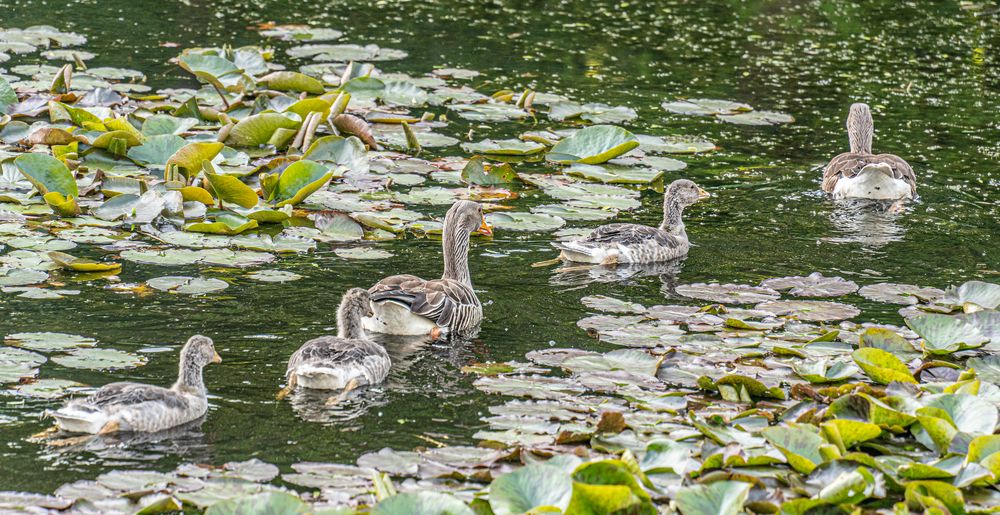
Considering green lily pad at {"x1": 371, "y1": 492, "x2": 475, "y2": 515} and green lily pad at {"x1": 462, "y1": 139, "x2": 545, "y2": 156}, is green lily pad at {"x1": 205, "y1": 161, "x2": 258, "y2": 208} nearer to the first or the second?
green lily pad at {"x1": 462, "y1": 139, "x2": 545, "y2": 156}

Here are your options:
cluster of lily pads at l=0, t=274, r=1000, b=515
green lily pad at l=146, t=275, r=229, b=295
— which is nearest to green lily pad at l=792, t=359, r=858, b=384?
cluster of lily pads at l=0, t=274, r=1000, b=515

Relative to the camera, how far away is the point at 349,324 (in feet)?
27.7

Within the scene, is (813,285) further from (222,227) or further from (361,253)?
(222,227)

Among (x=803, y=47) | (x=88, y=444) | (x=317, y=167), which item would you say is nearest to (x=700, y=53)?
(x=803, y=47)

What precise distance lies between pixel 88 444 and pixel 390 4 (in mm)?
15056

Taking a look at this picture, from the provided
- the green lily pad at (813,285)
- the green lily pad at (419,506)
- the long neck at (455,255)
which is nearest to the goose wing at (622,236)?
the green lily pad at (813,285)

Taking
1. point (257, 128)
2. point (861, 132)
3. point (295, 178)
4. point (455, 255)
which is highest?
point (257, 128)

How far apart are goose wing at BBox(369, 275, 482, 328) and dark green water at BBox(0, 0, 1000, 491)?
8.6 inches

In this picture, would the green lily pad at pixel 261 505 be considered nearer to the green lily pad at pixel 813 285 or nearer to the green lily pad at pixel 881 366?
the green lily pad at pixel 881 366

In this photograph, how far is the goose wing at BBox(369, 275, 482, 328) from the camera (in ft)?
29.3

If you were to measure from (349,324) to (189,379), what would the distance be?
4.57 ft

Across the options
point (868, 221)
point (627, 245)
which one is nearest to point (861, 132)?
point (868, 221)

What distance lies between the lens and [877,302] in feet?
31.9

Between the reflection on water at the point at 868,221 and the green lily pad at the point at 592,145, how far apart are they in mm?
2195
